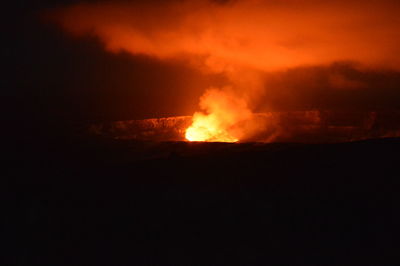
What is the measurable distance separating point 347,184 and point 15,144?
9.22 meters

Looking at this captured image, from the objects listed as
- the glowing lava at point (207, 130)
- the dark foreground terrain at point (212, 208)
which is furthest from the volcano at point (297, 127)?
the dark foreground terrain at point (212, 208)

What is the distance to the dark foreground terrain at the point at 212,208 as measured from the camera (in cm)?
855

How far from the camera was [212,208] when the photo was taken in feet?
31.2

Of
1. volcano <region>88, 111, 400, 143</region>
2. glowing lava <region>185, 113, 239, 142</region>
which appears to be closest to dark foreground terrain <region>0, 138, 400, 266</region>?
volcano <region>88, 111, 400, 143</region>

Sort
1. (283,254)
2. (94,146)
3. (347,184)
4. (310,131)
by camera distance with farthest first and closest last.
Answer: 1. (310,131)
2. (94,146)
3. (347,184)
4. (283,254)

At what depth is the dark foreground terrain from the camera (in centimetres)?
855

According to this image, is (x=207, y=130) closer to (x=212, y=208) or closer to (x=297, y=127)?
(x=297, y=127)

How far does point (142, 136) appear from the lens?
17.6m

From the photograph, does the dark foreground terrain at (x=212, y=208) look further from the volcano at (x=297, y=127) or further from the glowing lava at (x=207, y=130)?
the glowing lava at (x=207, y=130)

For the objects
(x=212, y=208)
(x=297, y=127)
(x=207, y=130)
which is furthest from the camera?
(x=297, y=127)

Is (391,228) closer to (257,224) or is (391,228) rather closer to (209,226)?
(257,224)

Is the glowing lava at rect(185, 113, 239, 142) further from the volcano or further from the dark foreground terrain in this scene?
the dark foreground terrain

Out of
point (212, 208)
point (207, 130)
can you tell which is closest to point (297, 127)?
point (207, 130)

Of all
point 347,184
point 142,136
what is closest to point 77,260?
point 347,184
